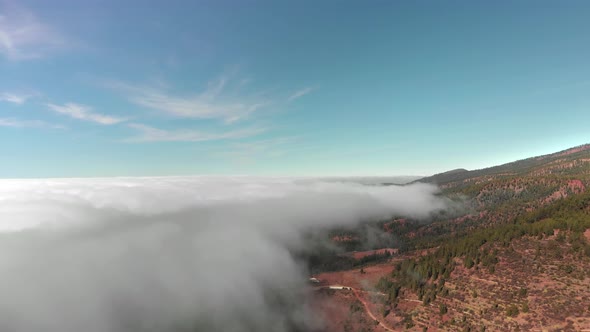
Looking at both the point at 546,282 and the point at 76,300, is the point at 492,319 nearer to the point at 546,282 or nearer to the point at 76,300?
the point at 546,282

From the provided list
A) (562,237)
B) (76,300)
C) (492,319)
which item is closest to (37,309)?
(76,300)

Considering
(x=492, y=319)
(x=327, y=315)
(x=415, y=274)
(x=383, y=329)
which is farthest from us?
(x=327, y=315)

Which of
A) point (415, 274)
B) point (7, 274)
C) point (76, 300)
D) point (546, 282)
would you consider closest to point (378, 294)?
point (415, 274)

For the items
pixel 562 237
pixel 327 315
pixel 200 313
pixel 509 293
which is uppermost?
pixel 562 237

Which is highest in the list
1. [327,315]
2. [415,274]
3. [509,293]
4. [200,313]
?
[509,293]

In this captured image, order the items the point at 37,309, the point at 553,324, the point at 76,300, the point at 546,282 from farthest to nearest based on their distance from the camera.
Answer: the point at 76,300 → the point at 37,309 → the point at 546,282 → the point at 553,324

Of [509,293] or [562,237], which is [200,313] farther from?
[562,237]

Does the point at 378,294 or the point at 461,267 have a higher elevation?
the point at 461,267

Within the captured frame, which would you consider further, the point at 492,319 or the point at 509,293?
the point at 509,293

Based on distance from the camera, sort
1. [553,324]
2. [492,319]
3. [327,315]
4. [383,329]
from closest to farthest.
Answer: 1. [553,324]
2. [492,319]
3. [383,329]
4. [327,315]
